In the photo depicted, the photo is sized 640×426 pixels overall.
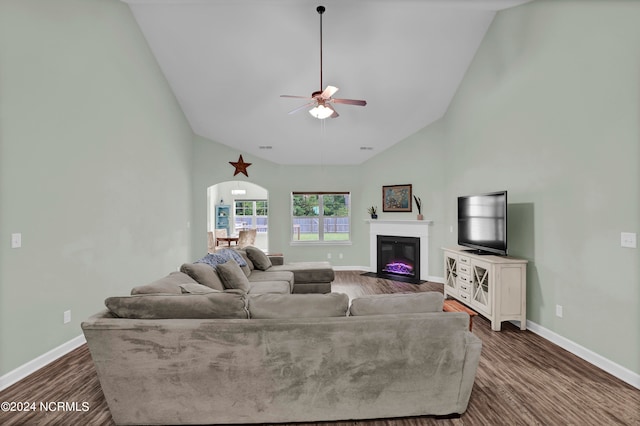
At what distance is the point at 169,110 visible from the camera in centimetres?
520

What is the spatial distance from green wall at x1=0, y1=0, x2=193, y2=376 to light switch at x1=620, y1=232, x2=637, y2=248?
16.1 feet

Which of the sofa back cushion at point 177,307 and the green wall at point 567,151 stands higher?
the green wall at point 567,151

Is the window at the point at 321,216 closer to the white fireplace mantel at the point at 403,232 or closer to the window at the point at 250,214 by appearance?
the white fireplace mantel at the point at 403,232

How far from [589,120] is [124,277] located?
17.4 ft

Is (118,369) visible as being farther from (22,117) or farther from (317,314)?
(22,117)

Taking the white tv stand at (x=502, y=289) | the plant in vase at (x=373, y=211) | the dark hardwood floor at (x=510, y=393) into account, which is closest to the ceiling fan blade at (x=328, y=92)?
the white tv stand at (x=502, y=289)

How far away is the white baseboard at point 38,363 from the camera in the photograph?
2377mm

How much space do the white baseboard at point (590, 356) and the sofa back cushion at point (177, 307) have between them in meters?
3.02

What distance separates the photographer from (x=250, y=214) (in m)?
11.1

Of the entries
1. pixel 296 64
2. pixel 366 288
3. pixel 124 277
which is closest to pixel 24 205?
pixel 124 277

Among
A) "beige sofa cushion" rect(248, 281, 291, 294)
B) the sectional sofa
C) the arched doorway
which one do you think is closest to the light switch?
the sectional sofa

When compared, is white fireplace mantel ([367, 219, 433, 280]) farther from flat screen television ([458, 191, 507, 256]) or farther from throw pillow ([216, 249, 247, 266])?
throw pillow ([216, 249, 247, 266])

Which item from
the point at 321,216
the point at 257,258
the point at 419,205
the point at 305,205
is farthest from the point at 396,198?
the point at 257,258

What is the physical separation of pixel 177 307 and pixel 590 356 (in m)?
3.49
